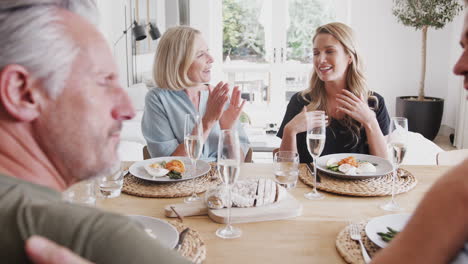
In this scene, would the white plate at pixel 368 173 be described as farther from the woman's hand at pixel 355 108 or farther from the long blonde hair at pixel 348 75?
the long blonde hair at pixel 348 75

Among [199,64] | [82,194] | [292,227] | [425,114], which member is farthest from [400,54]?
[82,194]

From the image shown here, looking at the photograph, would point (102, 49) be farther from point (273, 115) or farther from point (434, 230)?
point (273, 115)

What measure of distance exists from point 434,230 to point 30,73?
57 centimetres

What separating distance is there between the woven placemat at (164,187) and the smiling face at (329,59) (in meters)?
0.98

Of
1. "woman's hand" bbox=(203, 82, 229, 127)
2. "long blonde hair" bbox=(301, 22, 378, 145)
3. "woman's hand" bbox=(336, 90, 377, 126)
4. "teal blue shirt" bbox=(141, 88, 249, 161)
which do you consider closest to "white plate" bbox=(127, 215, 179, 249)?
"woman's hand" bbox=(203, 82, 229, 127)

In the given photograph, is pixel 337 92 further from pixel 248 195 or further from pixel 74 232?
pixel 74 232

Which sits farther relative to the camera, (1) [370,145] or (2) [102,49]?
(1) [370,145]

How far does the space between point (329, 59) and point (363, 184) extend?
925mm

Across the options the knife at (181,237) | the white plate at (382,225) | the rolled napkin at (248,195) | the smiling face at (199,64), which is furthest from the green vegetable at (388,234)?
the smiling face at (199,64)

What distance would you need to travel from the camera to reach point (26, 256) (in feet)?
1.63

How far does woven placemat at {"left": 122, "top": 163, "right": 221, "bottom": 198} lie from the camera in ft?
4.65

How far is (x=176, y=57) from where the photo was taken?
7.37 ft

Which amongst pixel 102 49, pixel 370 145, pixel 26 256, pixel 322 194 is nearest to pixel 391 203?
pixel 322 194

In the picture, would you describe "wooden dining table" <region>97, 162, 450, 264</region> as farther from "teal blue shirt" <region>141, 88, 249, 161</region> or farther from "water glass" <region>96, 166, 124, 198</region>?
"teal blue shirt" <region>141, 88, 249, 161</region>
